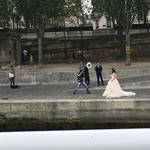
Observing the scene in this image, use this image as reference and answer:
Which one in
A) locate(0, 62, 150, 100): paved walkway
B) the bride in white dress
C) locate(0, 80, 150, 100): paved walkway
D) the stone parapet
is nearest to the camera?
the stone parapet

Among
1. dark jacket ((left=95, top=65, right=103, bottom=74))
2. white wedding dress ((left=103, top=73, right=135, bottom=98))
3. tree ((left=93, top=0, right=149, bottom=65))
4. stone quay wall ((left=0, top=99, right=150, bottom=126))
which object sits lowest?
stone quay wall ((left=0, top=99, right=150, bottom=126))

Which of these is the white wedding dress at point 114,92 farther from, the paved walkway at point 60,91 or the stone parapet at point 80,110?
the stone parapet at point 80,110

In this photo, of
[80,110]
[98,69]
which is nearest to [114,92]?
[80,110]

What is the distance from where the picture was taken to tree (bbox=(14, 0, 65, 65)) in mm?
39531

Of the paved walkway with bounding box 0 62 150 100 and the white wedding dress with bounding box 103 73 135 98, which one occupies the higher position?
the white wedding dress with bounding box 103 73 135 98

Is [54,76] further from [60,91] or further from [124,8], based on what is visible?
[124,8]

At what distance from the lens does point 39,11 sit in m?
39.5

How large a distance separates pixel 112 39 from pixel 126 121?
83.1 feet

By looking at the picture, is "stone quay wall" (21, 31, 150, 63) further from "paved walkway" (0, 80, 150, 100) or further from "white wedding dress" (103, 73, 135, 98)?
"white wedding dress" (103, 73, 135, 98)

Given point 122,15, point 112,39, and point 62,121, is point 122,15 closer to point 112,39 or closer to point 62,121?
point 112,39

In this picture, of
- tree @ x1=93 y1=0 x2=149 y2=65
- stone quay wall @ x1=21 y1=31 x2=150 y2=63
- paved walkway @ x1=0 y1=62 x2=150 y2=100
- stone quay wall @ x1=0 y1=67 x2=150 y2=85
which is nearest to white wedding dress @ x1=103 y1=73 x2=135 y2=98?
paved walkway @ x1=0 y1=62 x2=150 y2=100

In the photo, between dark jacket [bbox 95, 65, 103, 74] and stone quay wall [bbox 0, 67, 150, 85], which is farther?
stone quay wall [bbox 0, 67, 150, 85]

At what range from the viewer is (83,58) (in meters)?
44.3

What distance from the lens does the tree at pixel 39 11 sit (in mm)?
39531
